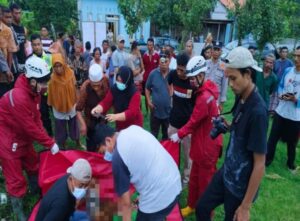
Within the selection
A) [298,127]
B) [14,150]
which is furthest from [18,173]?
[298,127]

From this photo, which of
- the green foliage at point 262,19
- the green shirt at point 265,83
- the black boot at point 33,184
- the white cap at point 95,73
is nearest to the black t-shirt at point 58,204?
the black boot at point 33,184

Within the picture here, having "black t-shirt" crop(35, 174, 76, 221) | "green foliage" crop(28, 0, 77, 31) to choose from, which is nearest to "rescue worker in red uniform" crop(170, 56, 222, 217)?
"black t-shirt" crop(35, 174, 76, 221)

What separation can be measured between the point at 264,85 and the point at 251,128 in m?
3.38

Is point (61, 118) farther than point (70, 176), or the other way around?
point (61, 118)

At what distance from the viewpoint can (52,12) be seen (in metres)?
18.7

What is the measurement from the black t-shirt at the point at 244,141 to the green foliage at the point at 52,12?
1847 centimetres

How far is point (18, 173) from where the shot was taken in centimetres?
325

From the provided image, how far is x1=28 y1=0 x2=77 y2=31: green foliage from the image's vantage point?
723 inches

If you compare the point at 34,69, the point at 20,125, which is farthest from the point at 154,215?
the point at 34,69

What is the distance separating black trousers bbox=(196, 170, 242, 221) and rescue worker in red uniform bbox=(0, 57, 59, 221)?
1692 mm

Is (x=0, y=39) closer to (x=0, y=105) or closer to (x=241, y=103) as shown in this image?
(x=0, y=105)

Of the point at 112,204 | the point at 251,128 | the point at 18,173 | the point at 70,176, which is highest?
the point at 251,128

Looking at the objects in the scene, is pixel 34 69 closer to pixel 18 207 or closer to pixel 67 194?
pixel 67 194

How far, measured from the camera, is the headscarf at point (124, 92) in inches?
146
